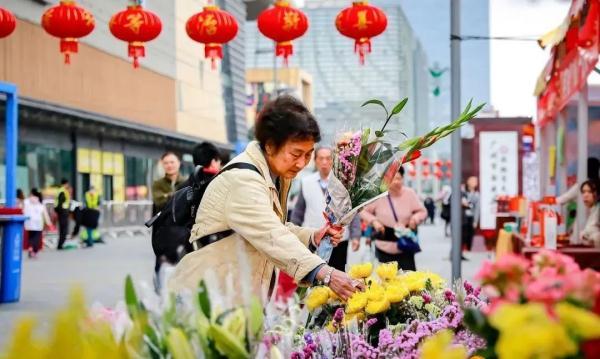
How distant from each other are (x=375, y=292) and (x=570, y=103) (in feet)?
34.7

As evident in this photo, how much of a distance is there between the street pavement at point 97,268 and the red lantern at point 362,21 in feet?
7.91

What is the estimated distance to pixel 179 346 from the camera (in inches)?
64.5

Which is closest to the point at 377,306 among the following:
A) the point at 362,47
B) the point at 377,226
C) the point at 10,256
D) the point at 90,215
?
the point at 377,226

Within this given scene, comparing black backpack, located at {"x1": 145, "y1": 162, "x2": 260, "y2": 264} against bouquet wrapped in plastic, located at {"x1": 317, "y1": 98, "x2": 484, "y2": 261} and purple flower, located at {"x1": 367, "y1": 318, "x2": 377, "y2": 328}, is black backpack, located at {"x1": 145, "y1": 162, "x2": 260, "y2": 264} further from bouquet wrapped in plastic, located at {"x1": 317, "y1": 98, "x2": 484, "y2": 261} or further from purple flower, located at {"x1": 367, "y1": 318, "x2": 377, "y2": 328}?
purple flower, located at {"x1": 367, "y1": 318, "x2": 377, "y2": 328}

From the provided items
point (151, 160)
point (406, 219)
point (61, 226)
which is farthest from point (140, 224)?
point (406, 219)

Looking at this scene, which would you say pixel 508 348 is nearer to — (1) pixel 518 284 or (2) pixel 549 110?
(1) pixel 518 284

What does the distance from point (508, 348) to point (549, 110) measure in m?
14.2

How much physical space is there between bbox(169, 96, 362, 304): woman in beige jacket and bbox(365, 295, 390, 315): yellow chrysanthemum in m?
0.10

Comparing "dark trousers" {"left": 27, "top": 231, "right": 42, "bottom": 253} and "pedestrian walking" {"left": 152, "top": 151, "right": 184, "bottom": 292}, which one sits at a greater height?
"pedestrian walking" {"left": 152, "top": 151, "right": 184, "bottom": 292}

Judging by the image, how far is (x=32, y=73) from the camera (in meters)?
26.3

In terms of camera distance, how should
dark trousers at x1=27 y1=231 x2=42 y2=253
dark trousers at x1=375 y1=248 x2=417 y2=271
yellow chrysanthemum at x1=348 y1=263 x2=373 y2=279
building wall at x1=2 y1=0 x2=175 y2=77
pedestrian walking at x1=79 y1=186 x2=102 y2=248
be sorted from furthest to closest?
building wall at x1=2 y1=0 x2=175 y2=77
pedestrian walking at x1=79 y1=186 x2=102 y2=248
dark trousers at x1=27 y1=231 x2=42 y2=253
dark trousers at x1=375 y1=248 x2=417 y2=271
yellow chrysanthemum at x1=348 y1=263 x2=373 y2=279

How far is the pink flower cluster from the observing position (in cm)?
137

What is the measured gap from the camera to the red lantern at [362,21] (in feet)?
35.0

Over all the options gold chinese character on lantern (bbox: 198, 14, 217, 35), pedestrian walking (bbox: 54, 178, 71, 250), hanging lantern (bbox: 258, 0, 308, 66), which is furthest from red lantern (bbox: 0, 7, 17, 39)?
pedestrian walking (bbox: 54, 178, 71, 250)
